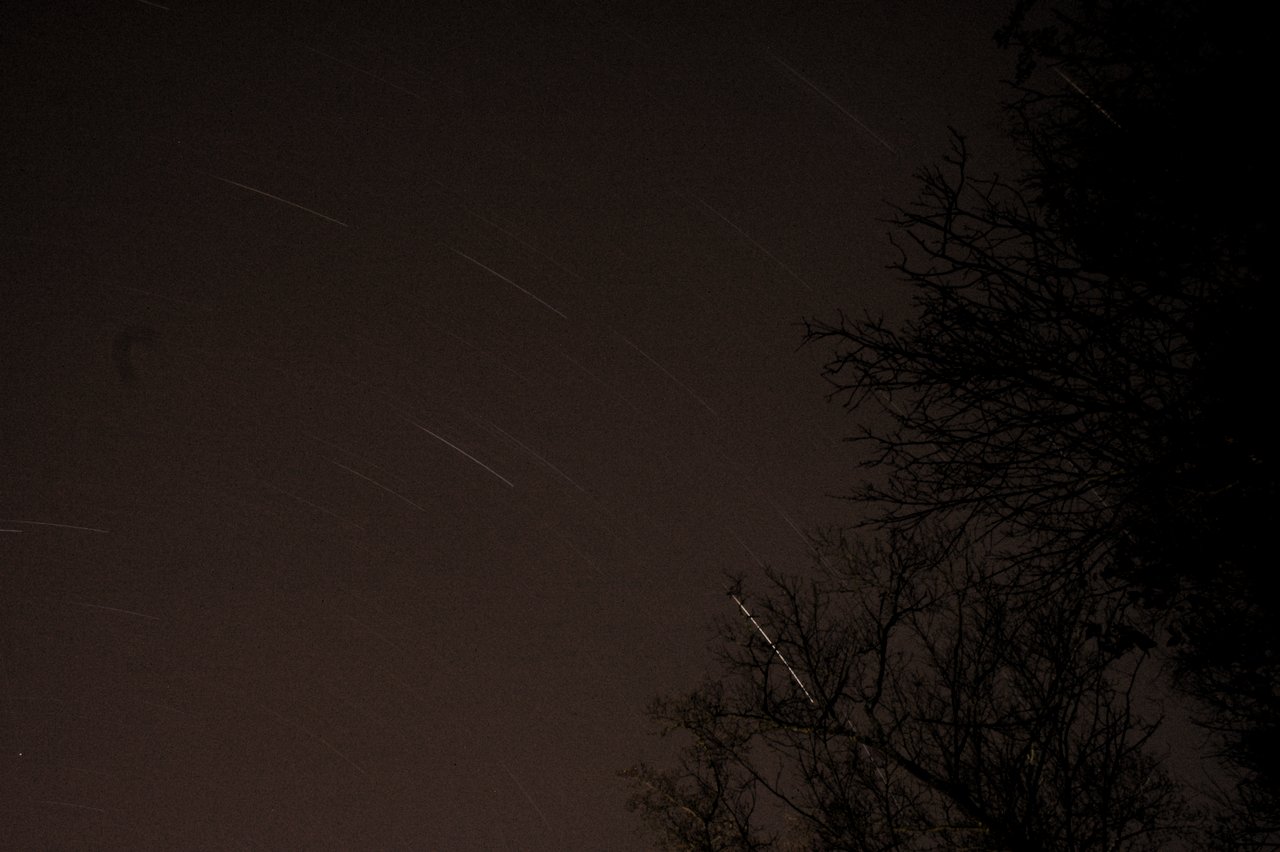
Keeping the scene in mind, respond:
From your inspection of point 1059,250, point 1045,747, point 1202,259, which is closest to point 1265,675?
point 1045,747

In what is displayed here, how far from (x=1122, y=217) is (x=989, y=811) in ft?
17.0

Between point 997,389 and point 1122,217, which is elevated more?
point 1122,217

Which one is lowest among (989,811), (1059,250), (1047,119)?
(989,811)

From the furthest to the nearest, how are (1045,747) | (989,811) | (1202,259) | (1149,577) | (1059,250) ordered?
(989,811) < (1045,747) < (1149,577) < (1059,250) < (1202,259)

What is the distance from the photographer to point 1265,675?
4.20 metres

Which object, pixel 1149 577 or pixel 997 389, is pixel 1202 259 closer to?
pixel 997 389

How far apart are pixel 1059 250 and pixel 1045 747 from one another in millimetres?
3384

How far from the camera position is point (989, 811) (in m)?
6.14

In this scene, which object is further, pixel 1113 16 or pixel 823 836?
pixel 823 836

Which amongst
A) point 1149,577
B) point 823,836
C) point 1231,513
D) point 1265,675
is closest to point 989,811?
point 823,836

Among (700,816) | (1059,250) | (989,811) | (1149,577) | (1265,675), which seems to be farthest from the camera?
(700,816)

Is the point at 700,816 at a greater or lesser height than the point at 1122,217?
lesser

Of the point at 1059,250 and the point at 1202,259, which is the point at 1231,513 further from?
the point at 1059,250

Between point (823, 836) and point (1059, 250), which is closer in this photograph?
point (1059, 250)
